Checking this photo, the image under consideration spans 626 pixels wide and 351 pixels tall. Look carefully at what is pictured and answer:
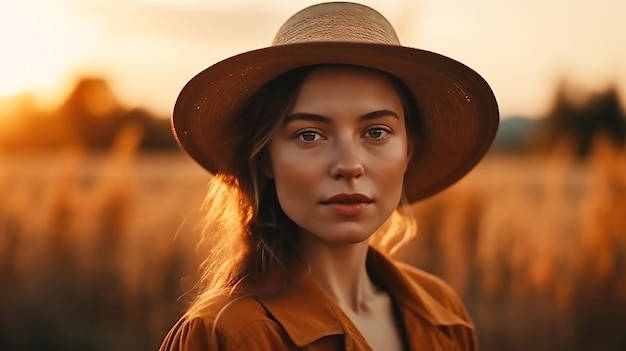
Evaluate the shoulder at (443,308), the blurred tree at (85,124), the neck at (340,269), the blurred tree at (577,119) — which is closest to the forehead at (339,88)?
the neck at (340,269)

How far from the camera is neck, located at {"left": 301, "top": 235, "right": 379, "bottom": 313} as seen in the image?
2.25m

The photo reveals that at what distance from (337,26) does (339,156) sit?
0.91ft

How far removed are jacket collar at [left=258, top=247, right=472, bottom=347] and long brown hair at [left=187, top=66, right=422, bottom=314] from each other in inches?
1.8

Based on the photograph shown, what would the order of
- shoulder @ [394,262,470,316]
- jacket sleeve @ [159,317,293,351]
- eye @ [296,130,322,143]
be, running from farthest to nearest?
shoulder @ [394,262,470,316] < eye @ [296,130,322,143] < jacket sleeve @ [159,317,293,351]

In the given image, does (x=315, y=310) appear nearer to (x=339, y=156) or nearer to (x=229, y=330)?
(x=229, y=330)

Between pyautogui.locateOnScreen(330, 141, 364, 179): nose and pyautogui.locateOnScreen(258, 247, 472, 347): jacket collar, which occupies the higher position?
pyautogui.locateOnScreen(330, 141, 364, 179): nose

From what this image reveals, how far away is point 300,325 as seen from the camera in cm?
208

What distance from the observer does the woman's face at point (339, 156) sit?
81.9 inches

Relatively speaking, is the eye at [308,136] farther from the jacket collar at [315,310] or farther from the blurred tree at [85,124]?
the blurred tree at [85,124]

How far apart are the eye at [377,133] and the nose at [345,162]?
0.22 ft

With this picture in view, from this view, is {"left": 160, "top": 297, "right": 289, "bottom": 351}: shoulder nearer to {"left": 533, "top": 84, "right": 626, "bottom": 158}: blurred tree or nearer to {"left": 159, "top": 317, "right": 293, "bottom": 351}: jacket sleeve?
{"left": 159, "top": 317, "right": 293, "bottom": 351}: jacket sleeve

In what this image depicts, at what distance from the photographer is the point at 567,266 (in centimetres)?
465

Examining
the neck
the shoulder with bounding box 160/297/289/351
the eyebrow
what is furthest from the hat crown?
the shoulder with bounding box 160/297/289/351

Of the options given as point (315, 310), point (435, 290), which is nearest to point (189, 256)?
point (435, 290)
